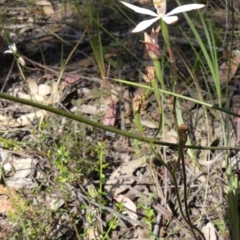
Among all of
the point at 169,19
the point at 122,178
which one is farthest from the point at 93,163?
the point at 169,19

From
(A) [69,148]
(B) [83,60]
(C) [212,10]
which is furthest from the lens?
(C) [212,10]

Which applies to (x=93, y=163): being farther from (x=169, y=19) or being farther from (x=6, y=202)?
(x=169, y=19)

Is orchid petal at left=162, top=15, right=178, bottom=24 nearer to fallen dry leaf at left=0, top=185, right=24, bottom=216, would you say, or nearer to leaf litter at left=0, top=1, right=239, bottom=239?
leaf litter at left=0, top=1, right=239, bottom=239

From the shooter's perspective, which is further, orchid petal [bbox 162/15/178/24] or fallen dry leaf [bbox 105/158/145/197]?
fallen dry leaf [bbox 105/158/145/197]

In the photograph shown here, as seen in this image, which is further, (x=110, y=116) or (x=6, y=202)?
(x=110, y=116)

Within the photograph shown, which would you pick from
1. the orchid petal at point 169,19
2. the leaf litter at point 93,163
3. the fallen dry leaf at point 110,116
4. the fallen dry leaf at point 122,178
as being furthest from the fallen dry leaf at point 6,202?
the orchid petal at point 169,19

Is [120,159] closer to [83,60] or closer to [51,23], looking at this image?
[83,60]

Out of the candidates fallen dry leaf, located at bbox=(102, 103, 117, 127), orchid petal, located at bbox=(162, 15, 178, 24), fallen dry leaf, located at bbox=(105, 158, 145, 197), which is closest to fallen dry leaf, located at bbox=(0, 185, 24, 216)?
fallen dry leaf, located at bbox=(105, 158, 145, 197)

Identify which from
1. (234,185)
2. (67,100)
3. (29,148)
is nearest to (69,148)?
(29,148)

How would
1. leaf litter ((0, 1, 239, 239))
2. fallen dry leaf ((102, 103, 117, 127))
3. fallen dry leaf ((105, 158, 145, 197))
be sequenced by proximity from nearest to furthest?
leaf litter ((0, 1, 239, 239)) < fallen dry leaf ((105, 158, 145, 197)) < fallen dry leaf ((102, 103, 117, 127))

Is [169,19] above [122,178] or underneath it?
above

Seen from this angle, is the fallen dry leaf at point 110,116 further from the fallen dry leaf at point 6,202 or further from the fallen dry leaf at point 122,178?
the fallen dry leaf at point 6,202
